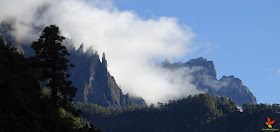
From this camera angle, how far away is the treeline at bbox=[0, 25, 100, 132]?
1753 inches

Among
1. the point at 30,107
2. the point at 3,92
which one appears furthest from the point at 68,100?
the point at 3,92

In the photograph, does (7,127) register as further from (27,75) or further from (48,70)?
(48,70)

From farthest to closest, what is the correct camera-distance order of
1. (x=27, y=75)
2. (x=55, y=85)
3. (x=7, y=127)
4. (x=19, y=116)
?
(x=55, y=85) < (x=27, y=75) < (x=19, y=116) < (x=7, y=127)

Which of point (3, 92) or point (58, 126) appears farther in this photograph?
point (58, 126)

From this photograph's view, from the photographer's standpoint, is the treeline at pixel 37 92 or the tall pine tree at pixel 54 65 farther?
the tall pine tree at pixel 54 65

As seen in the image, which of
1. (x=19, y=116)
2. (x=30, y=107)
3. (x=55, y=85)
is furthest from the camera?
(x=55, y=85)

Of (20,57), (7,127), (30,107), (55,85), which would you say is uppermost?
(20,57)

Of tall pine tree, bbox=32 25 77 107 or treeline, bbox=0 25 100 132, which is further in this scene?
tall pine tree, bbox=32 25 77 107

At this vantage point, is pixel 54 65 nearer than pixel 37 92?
No

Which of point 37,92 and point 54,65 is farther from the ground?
point 54,65

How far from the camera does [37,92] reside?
54.8m

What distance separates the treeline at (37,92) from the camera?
146ft

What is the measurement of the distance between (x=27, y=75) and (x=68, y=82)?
6859 mm

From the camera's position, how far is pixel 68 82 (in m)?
Result: 59.1
